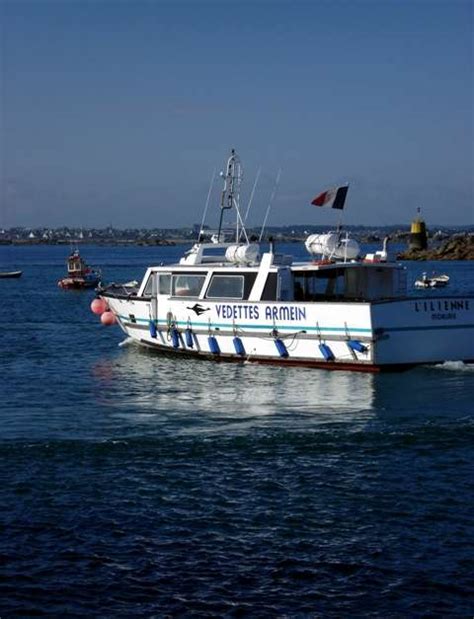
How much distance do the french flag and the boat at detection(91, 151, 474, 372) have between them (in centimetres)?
9

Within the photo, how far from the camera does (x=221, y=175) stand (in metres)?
32.7

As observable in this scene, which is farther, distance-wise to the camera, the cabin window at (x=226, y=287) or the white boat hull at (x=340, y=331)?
the cabin window at (x=226, y=287)

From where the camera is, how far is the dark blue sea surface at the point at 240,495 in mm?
11547

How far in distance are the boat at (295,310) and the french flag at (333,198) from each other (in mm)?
93

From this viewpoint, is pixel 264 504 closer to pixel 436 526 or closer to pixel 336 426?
pixel 436 526

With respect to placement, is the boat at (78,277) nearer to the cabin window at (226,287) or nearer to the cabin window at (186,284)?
the cabin window at (186,284)

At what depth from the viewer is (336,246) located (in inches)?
1166

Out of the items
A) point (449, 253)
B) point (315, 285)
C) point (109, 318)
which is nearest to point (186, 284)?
point (315, 285)

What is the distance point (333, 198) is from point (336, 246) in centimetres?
145

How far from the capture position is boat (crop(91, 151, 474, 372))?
87.1 feet

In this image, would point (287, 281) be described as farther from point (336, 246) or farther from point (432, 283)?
point (432, 283)

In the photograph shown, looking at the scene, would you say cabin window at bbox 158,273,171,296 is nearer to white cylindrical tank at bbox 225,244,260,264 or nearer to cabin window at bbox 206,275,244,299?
cabin window at bbox 206,275,244,299

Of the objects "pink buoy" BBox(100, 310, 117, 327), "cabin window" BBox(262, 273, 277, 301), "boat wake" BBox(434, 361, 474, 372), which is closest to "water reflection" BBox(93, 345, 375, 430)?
"cabin window" BBox(262, 273, 277, 301)

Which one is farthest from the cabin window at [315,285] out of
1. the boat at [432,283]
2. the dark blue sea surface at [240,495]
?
the boat at [432,283]
